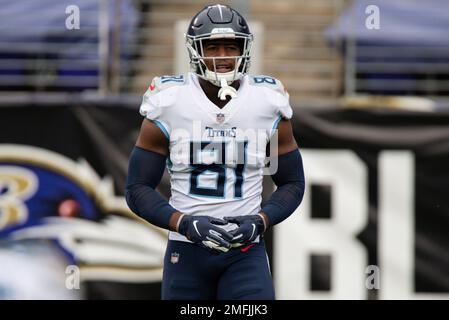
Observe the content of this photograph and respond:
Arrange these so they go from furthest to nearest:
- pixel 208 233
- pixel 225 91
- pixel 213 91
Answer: pixel 213 91
pixel 225 91
pixel 208 233

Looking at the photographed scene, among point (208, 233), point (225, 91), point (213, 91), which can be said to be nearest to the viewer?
point (208, 233)

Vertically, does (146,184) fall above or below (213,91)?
below

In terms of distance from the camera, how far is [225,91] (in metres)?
3.82

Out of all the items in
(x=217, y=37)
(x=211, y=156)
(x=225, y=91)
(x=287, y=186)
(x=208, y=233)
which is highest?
(x=217, y=37)

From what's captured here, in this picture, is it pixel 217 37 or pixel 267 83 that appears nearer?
pixel 217 37

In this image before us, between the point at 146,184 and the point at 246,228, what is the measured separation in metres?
0.48

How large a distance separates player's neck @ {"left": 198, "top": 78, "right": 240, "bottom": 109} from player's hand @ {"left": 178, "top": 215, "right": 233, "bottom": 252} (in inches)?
19.6

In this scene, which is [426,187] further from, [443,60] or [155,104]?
[155,104]

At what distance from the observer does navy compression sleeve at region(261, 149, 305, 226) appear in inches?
154

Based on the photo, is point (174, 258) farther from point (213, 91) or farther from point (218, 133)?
point (213, 91)

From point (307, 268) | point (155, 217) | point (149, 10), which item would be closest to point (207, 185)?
point (155, 217)

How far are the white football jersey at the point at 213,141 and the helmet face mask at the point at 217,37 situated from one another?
0.31 ft

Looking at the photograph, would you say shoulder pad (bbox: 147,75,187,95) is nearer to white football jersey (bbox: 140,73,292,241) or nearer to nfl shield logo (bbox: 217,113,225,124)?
white football jersey (bbox: 140,73,292,241)

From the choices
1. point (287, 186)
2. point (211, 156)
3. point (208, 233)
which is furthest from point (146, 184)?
point (287, 186)
